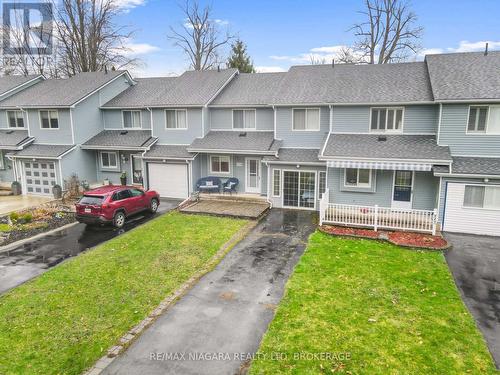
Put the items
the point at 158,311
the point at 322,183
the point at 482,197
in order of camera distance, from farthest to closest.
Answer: the point at 322,183 → the point at 482,197 → the point at 158,311

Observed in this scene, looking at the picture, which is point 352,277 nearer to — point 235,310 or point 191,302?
point 235,310

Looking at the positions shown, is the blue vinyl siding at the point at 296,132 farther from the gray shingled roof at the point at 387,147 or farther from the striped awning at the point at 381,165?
the striped awning at the point at 381,165

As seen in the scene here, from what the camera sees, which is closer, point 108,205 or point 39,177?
point 108,205

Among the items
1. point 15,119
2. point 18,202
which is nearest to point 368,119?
point 18,202

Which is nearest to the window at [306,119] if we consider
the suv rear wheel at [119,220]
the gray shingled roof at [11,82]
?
the suv rear wheel at [119,220]

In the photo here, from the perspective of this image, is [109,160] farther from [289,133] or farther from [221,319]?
[221,319]

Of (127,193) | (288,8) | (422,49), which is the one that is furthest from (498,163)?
(288,8)
